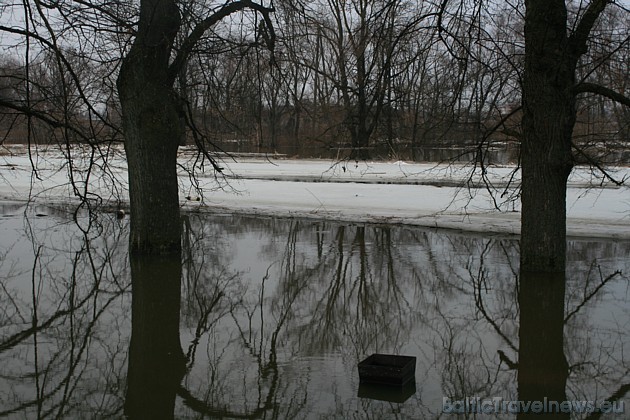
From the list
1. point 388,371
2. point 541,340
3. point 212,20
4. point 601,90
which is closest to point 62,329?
point 388,371

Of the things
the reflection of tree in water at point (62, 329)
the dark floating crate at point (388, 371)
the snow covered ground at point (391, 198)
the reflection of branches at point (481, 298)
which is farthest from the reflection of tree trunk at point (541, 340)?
the reflection of tree in water at point (62, 329)

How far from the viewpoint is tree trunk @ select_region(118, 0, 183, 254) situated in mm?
11109

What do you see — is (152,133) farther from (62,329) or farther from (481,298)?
(481,298)

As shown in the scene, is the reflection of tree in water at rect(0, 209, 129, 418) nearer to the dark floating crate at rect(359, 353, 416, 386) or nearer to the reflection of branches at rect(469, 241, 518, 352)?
the dark floating crate at rect(359, 353, 416, 386)

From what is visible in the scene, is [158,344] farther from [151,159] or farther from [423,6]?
[423,6]

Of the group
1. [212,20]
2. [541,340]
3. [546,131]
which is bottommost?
[541,340]

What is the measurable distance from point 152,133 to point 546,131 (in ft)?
18.5

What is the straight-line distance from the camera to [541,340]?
277 inches

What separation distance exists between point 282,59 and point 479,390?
27.3 ft

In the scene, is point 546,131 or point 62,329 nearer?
point 62,329

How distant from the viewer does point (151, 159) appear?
11.3m

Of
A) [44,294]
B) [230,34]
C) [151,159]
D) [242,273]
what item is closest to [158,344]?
[44,294]

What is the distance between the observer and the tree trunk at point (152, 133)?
437 inches

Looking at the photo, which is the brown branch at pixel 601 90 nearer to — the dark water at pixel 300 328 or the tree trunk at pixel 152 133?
the dark water at pixel 300 328
